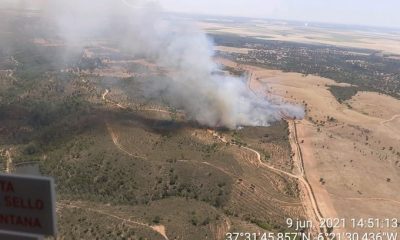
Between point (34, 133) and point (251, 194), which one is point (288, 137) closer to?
point (251, 194)

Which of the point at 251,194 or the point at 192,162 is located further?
the point at 192,162

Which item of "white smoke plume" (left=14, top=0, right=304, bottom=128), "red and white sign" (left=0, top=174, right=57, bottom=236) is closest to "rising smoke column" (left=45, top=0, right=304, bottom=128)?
"white smoke plume" (left=14, top=0, right=304, bottom=128)

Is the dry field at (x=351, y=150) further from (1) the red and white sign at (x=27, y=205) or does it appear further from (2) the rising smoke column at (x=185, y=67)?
(1) the red and white sign at (x=27, y=205)

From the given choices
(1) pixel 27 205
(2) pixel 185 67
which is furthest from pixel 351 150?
(1) pixel 27 205

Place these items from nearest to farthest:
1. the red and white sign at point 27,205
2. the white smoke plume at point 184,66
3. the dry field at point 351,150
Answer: the red and white sign at point 27,205 → the dry field at point 351,150 → the white smoke plume at point 184,66

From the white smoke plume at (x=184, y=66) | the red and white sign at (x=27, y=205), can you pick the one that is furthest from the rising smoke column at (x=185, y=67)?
the red and white sign at (x=27, y=205)

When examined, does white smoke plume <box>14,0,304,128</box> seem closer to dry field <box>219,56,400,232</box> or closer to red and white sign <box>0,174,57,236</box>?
dry field <box>219,56,400,232</box>

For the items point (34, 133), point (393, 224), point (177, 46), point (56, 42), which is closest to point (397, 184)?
point (393, 224)
